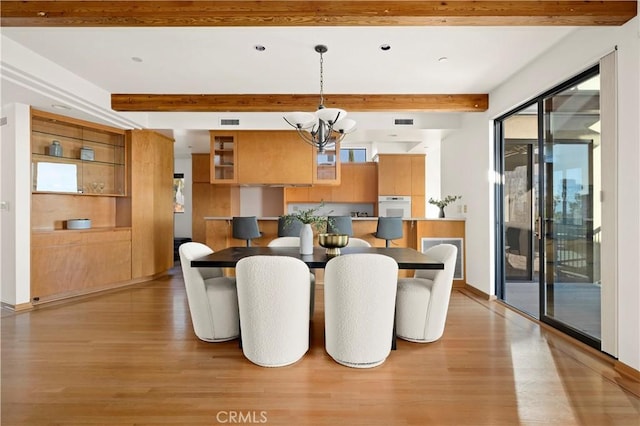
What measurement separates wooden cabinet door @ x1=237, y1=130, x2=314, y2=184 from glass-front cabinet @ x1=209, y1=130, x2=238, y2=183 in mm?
90

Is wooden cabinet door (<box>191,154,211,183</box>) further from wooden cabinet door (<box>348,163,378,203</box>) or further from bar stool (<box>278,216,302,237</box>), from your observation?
bar stool (<box>278,216,302,237</box>)

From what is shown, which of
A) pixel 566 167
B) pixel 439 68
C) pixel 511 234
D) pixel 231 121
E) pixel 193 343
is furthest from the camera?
pixel 231 121

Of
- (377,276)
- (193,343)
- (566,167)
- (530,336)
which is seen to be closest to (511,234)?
(566,167)

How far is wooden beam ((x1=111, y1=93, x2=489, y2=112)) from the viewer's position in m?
4.39

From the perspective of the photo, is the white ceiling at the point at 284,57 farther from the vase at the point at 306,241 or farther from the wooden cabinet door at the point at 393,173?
the wooden cabinet door at the point at 393,173

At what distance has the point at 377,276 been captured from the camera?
7.19 feet

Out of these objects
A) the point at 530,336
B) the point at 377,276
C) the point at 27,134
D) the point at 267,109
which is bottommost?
the point at 530,336

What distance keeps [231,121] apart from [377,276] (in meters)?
3.90

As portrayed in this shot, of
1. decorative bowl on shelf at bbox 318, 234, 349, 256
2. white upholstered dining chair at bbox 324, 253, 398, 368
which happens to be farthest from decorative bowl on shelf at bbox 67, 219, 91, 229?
white upholstered dining chair at bbox 324, 253, 398, 368

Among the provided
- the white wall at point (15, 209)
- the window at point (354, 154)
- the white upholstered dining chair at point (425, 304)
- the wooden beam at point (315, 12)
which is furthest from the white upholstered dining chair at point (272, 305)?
the window at point (354, 154)

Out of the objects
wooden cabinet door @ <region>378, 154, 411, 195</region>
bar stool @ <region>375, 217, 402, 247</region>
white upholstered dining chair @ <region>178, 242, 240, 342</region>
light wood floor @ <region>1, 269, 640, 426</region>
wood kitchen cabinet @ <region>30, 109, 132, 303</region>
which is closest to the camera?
light wood floor @ <region>1, 269, 640, 426</region>

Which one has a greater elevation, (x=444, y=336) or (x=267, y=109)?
(x=267, y=109)

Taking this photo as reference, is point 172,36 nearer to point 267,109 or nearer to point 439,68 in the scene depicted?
point 267,109

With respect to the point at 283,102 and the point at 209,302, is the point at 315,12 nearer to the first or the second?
the point at 283,102
